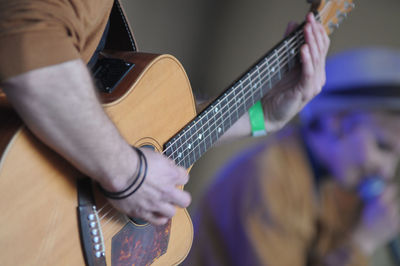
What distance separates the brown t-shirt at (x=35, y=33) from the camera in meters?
0.52

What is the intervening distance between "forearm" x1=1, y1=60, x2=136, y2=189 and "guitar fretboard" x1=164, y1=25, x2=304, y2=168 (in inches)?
6.4

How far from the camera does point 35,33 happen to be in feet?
1.74

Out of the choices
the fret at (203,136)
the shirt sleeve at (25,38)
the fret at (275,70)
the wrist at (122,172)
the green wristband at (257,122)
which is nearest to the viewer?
the shirt sleeve at (25,38)

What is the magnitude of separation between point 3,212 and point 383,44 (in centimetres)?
70

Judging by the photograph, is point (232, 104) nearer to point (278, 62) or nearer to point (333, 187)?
point (278, 62)

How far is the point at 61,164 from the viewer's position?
2.04 feet

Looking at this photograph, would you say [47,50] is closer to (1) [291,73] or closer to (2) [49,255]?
(2) [49,255]

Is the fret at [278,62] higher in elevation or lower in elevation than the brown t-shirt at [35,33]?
lower

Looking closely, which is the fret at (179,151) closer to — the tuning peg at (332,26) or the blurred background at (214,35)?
the blurred background at (214,35)

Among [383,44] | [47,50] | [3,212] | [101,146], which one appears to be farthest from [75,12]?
[383,44]

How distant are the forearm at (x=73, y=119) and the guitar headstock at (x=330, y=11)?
595 mm

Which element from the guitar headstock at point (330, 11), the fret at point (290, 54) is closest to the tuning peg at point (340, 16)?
the guitar headstock at point (330, 11)

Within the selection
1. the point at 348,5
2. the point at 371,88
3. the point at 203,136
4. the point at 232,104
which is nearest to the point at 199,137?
the point at 203,136

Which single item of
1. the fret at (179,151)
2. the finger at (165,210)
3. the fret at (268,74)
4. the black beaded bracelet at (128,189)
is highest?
the fret at (268,74)
